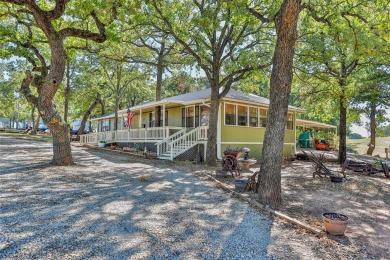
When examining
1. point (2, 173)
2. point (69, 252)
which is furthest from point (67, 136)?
point (69, 252)

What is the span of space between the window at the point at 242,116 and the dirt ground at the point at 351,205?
6.93m

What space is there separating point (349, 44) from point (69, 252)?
34.0 feet

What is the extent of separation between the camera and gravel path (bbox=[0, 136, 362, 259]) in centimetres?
332

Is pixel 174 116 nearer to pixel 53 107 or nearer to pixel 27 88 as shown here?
pixel 27 88

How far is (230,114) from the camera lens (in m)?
15.8

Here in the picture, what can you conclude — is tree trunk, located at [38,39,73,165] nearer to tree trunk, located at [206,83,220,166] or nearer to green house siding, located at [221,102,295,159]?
tree trunk, located at [206,83,220,166]

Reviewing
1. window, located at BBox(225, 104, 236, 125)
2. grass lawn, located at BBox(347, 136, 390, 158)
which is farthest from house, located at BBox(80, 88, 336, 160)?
grass lawn, located at BBox(347, 136, 390, 158)

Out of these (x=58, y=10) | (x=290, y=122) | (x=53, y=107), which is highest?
(x=58, y=10)

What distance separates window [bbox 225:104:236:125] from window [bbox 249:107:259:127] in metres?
1.42

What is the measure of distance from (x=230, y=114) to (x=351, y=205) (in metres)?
9.86

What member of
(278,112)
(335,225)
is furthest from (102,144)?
(335,225)

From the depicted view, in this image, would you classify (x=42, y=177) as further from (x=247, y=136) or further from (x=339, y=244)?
(x=247, y=136)

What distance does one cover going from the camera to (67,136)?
32.0 ft

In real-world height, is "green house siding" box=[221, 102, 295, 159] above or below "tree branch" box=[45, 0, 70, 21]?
below
